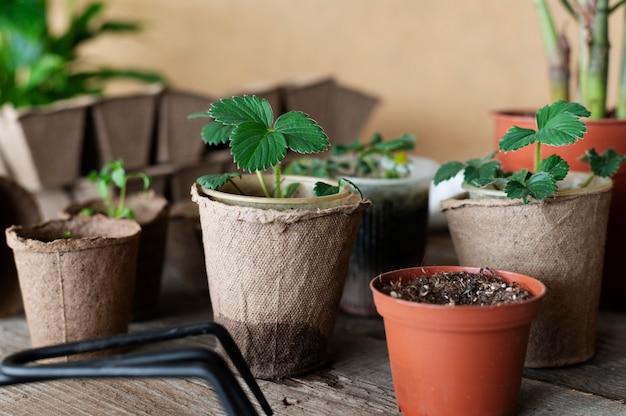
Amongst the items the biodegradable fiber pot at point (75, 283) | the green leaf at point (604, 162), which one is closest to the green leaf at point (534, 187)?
the green leaf at point (604, 162)

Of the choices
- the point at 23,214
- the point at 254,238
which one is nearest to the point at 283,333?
the point at 254,238

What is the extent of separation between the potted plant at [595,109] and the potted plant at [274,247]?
578mm

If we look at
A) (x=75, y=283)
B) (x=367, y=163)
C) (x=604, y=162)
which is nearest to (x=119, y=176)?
(x=75, y=283)

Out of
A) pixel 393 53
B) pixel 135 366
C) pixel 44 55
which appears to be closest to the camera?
pixel 135 366

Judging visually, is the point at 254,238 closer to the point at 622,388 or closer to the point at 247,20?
the point at 622,388

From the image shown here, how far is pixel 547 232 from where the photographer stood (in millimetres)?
1399

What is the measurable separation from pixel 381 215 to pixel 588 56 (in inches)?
24.7

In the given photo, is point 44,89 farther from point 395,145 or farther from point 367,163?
point 395,145

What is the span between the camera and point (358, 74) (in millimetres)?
3100

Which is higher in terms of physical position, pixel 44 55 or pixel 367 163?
pixel 44 55

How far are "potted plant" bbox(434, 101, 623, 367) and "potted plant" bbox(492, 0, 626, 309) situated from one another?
0.68 feet

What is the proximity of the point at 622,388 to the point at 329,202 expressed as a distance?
0.64 m

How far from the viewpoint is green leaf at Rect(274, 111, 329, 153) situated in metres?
1.30

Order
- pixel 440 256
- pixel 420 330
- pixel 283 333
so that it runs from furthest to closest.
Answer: pixel 440 256 < pixel 283 333 < pixel 420 330
